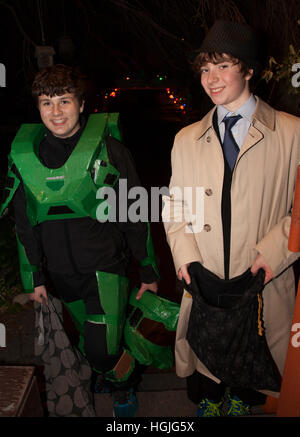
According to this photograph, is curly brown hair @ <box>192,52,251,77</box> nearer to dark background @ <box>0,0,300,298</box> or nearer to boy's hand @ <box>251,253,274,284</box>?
dark background @ <box>0,0,300,298</box>

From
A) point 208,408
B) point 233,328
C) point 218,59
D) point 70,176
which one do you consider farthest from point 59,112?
point 208,408

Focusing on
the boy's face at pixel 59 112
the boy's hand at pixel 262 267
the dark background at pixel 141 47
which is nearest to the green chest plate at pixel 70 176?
the boy's face at pixel 59 112

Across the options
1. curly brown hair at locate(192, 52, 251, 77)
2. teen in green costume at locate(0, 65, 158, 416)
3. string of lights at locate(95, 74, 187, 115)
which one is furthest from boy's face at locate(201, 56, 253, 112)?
string of lights at locate(95, 74, 187, 115)

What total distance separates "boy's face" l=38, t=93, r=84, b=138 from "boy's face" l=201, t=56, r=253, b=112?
0.72 meters

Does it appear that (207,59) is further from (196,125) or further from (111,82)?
(111,82)

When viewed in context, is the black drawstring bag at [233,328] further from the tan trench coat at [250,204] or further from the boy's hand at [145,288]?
the boy's hand at [145,288]

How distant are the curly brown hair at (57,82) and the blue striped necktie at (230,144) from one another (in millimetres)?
833

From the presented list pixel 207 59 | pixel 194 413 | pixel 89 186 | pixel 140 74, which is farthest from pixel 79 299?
pixel 140 74

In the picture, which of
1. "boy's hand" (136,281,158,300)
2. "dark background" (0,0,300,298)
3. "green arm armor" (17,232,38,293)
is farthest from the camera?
"dark background" (0,0,300,298)

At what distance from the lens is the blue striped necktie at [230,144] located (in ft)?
→ 6.25

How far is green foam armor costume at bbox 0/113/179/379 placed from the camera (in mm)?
2105

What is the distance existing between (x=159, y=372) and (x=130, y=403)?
511mm

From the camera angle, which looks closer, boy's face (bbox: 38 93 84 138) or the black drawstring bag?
the black drawstring bag

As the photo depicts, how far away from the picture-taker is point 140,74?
1190cm
